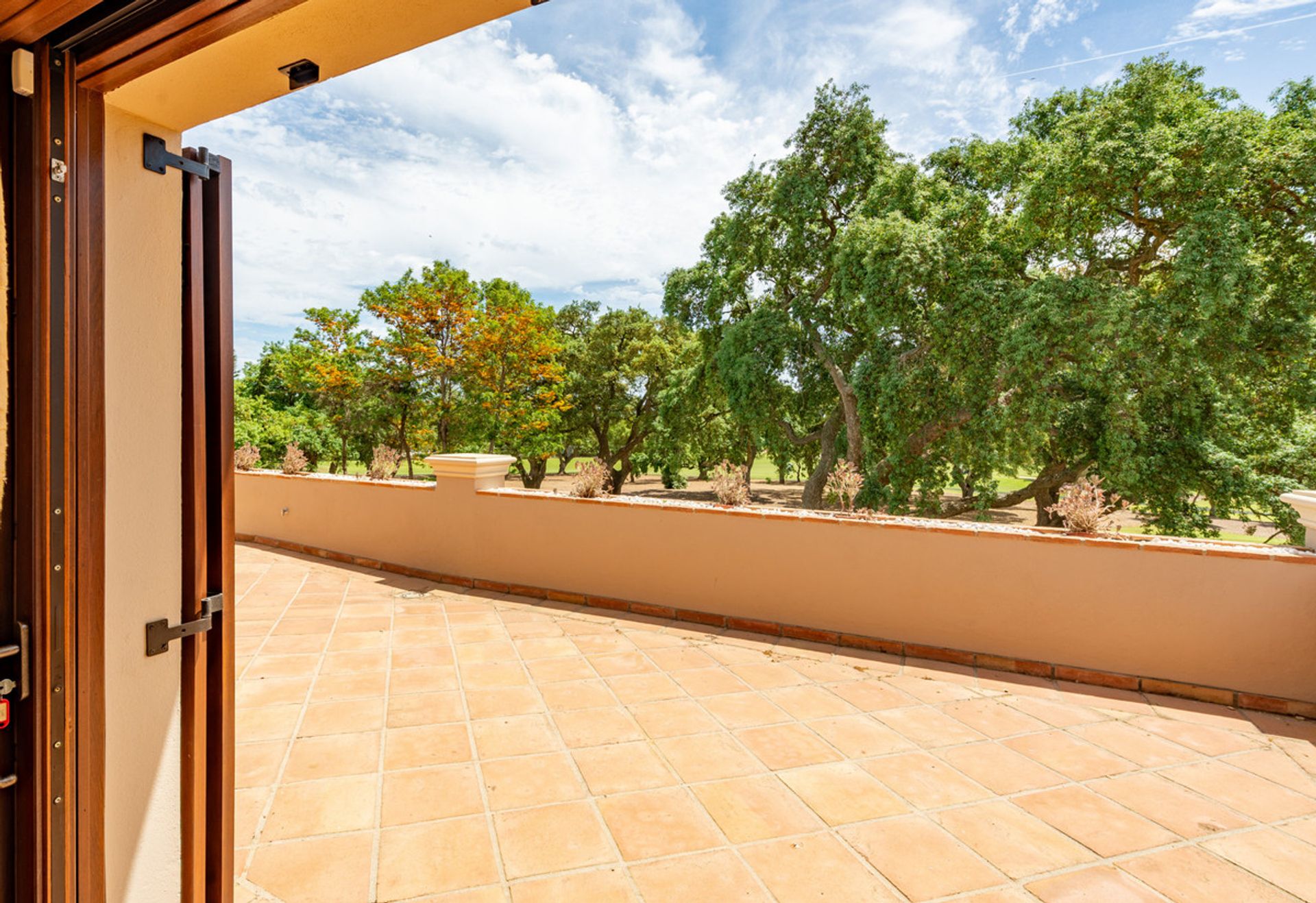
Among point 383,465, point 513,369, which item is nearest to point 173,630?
point 383,465

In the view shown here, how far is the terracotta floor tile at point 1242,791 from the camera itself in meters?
2.33

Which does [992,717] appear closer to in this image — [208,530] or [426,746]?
[426,746]

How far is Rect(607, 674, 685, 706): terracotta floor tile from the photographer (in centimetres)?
322

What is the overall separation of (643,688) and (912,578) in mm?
1845

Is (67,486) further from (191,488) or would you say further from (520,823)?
(520,823)

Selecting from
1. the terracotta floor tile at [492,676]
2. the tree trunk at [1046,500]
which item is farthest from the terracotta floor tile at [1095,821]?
the tree trunk at [1046,500]

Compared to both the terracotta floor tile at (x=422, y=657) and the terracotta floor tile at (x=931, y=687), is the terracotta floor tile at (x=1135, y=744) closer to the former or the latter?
the terracotta floor tile at (x=931, y=687)

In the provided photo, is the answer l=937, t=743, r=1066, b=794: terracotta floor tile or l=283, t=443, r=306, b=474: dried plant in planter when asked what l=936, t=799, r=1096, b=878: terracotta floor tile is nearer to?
l=937, t=743, r=1066, b=794: terracotta floor tile

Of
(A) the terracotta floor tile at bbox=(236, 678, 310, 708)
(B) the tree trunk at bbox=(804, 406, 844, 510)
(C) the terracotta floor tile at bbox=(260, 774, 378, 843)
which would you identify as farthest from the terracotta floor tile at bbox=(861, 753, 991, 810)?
(B) the tree trunk at bbox=(804, 406, 844, 510)

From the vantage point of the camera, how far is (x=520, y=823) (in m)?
2.21

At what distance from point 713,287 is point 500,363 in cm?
516

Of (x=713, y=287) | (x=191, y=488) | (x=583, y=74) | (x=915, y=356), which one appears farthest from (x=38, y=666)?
(x=713, y=287)

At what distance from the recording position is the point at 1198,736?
292 centimetres

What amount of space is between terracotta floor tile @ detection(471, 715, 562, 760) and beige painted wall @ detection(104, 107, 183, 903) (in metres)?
1.43
